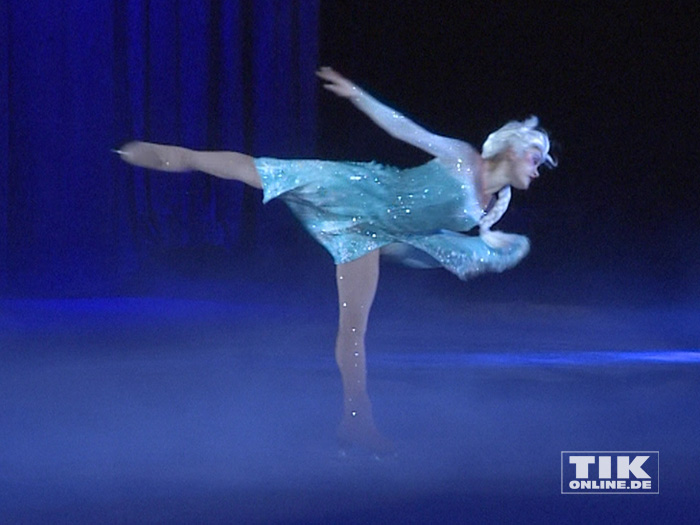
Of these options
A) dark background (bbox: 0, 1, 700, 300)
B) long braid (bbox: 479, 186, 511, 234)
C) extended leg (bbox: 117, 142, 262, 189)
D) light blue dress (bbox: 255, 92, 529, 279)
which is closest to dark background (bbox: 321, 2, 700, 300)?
dark background (bbox: 0, 1, 700, 300)

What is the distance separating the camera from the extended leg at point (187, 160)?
280 cm

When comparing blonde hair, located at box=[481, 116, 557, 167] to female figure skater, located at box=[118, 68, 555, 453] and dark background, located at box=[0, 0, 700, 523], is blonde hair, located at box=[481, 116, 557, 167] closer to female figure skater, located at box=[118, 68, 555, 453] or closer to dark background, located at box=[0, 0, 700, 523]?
female figure skater, located at box=[118, 68, 555, 453]

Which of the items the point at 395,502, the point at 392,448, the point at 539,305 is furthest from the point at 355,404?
the point at 539,305

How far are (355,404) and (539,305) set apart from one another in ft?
10.9

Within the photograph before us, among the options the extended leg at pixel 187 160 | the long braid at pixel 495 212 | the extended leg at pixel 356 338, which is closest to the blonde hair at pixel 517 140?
the long braid at pixel 495 212

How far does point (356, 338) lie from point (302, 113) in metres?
3.59

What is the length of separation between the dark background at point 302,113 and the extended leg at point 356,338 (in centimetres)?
324

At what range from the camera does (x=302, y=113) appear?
626 centimetres

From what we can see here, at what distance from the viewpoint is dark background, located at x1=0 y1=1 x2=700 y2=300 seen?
5.88m

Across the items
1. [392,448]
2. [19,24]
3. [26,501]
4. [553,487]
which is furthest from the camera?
[19,24]

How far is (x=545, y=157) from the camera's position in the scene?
2.89 meters

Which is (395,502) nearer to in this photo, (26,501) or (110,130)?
(26,501)

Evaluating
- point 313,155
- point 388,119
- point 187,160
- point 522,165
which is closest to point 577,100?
point 313,155

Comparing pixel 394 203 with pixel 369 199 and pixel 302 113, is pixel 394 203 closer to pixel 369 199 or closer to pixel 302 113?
pixel 369 199
